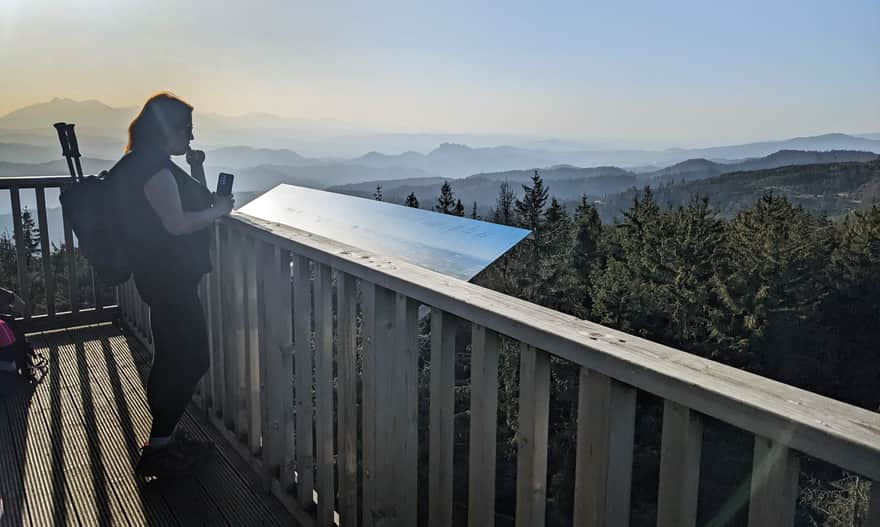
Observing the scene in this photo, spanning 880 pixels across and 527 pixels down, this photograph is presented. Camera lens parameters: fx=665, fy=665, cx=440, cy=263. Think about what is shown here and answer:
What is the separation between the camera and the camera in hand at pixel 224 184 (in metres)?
2.49

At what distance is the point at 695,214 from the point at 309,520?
12.5m

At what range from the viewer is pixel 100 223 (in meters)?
2.29

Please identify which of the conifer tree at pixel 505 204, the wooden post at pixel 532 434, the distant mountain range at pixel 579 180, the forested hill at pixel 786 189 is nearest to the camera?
the wooden post at pixel 532 434

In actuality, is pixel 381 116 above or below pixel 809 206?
above

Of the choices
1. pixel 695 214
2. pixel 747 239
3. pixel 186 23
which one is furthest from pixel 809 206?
pixel 186 23

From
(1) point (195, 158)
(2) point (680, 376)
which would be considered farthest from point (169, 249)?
(2) point (680, 376)

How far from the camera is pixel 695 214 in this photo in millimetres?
13289

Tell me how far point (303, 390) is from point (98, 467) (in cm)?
99

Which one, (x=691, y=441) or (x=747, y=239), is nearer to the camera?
(x=691, y=441)

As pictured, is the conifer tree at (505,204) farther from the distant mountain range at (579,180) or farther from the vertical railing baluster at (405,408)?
the vertical railing baluster at (405,408)

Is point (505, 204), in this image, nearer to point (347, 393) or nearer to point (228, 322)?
point (228, 322)

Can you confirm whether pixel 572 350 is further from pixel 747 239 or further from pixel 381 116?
pixel 381 116

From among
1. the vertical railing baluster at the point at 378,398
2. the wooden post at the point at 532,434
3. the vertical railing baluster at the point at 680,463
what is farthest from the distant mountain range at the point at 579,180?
the vertical railing baluster at the point at 680,463

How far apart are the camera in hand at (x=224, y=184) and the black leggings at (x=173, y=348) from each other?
14.4 inches
